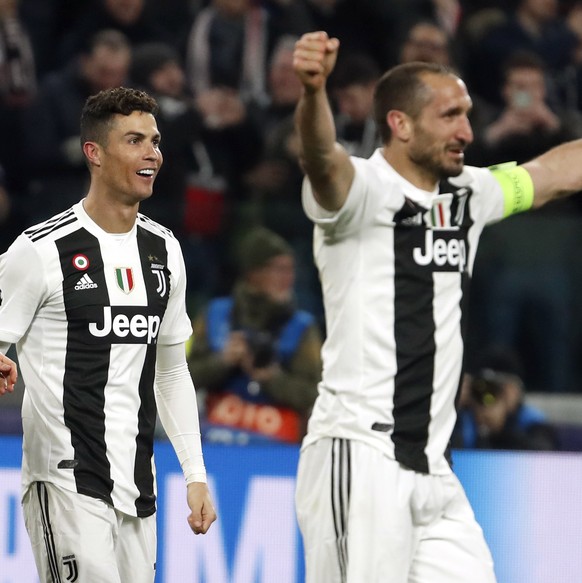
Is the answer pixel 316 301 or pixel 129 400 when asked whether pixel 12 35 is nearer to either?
pixel 316 301

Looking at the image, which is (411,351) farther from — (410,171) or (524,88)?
(524,88)

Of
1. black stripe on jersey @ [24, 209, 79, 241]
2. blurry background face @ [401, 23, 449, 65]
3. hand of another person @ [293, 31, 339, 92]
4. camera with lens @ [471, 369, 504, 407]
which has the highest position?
blurry background face @ [401, 23, 449, 65]

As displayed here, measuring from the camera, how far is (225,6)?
849 cm

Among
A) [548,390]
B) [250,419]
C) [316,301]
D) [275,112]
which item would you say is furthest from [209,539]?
[275,112]

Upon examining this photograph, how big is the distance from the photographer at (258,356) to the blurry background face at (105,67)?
1622mm

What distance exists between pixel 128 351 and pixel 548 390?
4159mm

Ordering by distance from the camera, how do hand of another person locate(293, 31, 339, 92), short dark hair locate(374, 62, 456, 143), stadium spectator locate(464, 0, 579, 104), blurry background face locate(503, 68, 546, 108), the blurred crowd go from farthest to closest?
stadium spectator locate(464, 0, 579, 104)
blurry background face locate(503, 68, 546, 108)
the blurred crowd
short dark hair locate(374, 62, 456, 143)
hand of another person locate(293, 31, 339, 92)

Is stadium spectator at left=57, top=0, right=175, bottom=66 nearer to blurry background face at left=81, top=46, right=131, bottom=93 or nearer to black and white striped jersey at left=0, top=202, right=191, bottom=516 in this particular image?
blurry background face at left=81, top=46, right=131, bottom=93

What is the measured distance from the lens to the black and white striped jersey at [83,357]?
398 cm

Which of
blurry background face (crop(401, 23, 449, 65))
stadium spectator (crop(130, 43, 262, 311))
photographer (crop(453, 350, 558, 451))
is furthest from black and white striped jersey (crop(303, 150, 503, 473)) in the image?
blurry background face (crop(401, 23, 449, 65))

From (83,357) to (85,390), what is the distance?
0.31ft

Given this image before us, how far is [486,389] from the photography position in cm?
665

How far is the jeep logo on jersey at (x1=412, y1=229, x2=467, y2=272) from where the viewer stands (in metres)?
4.16

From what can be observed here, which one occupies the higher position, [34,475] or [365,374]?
[365,374]
